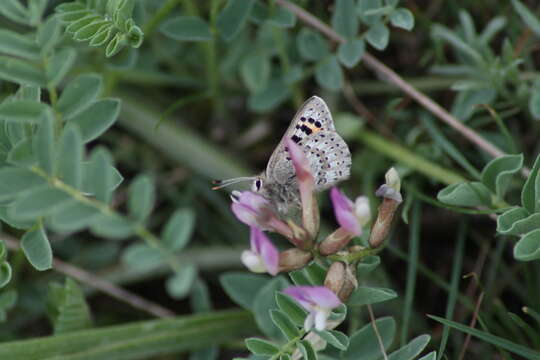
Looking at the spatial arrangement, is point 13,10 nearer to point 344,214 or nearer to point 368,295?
point 344,214

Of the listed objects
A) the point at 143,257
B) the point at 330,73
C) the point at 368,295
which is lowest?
the point at 143,257

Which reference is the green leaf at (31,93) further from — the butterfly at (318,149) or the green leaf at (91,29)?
the butterfly at (318,149)

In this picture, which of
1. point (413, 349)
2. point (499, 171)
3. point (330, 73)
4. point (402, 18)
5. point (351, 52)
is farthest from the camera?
point (330, 73)

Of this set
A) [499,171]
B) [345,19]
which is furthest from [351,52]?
[499,171]

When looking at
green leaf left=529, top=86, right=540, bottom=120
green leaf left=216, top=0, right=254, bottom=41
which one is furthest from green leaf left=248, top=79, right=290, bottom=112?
green leaf left=529, top=86, right=540, bottom=120

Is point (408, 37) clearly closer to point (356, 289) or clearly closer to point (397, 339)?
point (397, 339)

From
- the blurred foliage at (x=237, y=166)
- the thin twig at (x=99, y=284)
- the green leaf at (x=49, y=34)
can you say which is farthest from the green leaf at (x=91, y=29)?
the thin twig at (x=99, y=284)
